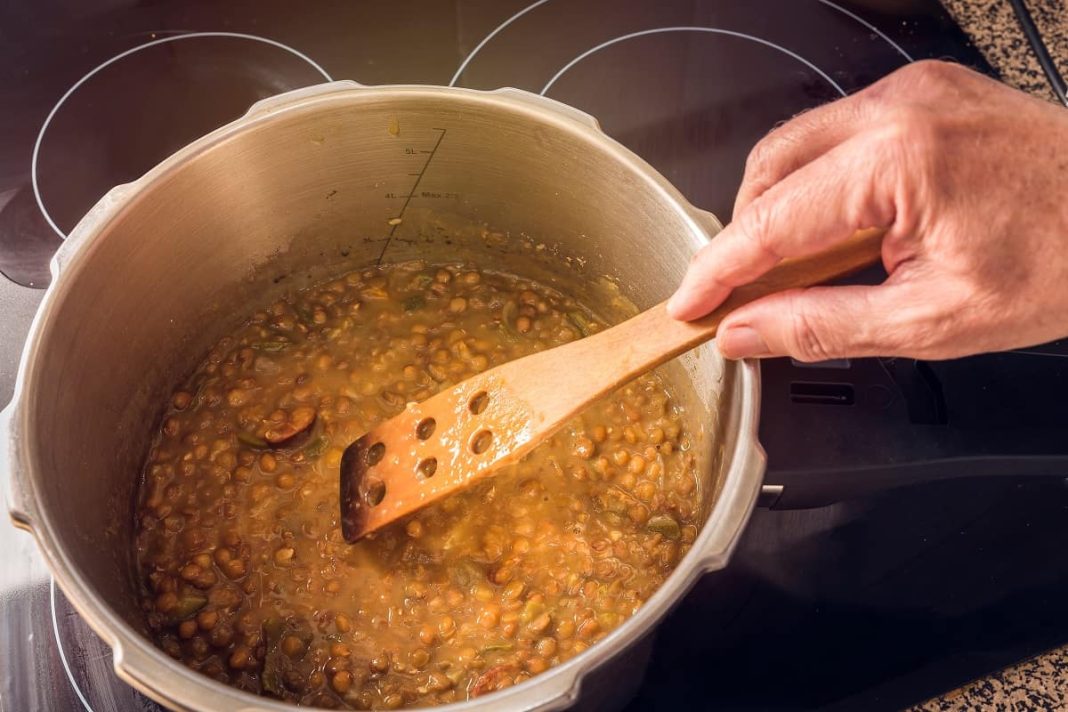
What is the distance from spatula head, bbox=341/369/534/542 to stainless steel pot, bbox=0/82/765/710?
395 mm

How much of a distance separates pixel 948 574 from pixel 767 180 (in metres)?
0.93

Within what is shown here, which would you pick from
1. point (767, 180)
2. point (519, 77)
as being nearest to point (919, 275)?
point (767, 180)

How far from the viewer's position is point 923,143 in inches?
48.3

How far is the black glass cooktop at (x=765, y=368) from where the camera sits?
63.2 inches

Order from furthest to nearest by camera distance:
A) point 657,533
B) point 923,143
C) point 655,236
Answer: point 657,533 → point 655,236 → point 923,143

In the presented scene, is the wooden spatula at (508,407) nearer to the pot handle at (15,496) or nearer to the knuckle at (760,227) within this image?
the knuckle at (760,227)

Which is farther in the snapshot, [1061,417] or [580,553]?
[580,553]

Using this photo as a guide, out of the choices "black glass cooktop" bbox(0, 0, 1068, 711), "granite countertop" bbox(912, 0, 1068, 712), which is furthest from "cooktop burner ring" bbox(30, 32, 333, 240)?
"granite countertop" bbox(912, 0, 1068, 712)

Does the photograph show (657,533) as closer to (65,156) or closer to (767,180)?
(767,180)

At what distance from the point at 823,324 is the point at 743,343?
13cm

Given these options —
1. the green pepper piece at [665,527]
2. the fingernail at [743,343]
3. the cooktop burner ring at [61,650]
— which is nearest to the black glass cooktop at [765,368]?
the cooktop burner ring at [61,650]

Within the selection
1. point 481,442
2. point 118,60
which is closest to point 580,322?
point 481,442

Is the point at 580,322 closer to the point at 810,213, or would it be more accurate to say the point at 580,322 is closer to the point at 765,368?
the point at 765,368

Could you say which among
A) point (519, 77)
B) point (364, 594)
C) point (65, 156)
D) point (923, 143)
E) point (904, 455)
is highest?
point (923, 143)
